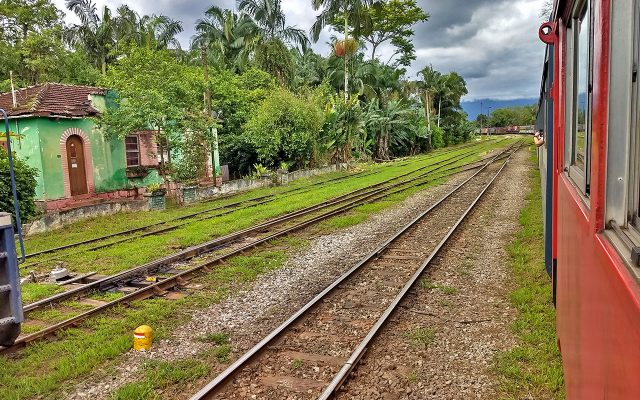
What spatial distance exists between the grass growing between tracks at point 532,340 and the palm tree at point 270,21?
2599 cm

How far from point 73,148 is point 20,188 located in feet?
17.6

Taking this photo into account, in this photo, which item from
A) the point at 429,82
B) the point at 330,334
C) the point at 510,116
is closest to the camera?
the point at 330,334

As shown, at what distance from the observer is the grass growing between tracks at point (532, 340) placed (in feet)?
14.4

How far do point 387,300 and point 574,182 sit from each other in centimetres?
419

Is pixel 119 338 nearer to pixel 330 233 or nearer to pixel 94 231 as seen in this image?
pixel 330 233

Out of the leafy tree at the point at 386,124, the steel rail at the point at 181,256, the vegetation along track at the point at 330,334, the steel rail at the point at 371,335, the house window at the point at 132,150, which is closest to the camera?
the steel rail at the point at 371,335

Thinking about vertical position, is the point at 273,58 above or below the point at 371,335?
above

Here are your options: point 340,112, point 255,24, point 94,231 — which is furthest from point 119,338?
point 255,24

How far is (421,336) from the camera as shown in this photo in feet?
18.2

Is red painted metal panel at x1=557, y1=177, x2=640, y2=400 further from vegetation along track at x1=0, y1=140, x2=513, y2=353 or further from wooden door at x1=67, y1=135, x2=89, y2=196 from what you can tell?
wooden door at x1=67, y1=135, x2=89, y2=196

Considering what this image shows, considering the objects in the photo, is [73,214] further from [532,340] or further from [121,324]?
[532,340]

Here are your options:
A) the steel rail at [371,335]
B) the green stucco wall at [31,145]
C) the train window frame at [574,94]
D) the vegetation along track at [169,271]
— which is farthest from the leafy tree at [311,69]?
the train window frame at [574,94]

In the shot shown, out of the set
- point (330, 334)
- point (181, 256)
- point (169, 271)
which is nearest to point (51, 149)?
point (181, 256)

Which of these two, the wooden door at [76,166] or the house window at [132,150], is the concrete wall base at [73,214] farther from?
the house window at [132,150]
